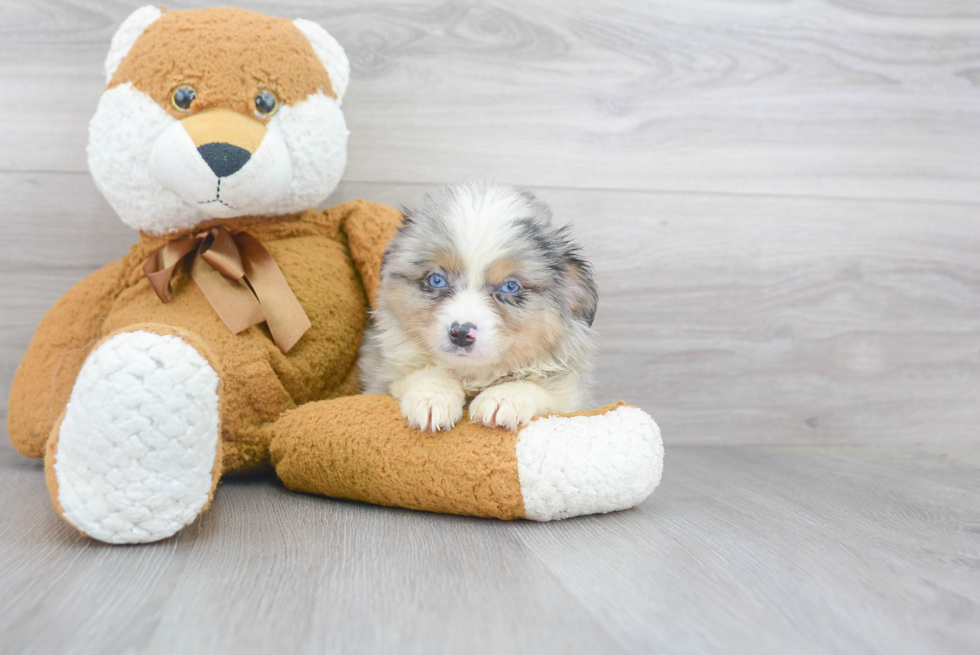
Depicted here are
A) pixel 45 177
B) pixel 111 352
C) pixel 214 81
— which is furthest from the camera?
pixel 45 177

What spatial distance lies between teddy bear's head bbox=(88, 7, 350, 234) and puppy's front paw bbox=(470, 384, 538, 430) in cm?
55

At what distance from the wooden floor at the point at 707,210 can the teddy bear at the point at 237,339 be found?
0.28 ft

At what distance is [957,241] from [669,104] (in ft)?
2.93

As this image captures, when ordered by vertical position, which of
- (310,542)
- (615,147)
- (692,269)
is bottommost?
(310,542)

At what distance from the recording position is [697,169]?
5.91 feet

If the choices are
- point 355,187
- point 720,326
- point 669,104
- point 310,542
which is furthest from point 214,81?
point 720,326

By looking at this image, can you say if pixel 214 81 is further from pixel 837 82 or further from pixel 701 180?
pixel 837 82

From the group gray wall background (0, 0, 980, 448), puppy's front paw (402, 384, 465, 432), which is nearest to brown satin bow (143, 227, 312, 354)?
puppy's front paw (402, 384, 465, 432)

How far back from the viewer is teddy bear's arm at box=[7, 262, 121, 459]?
1.34m

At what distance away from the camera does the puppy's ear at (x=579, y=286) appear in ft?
4.15

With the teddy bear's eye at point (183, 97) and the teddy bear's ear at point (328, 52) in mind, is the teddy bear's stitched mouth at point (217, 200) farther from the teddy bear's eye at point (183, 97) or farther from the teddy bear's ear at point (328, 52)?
the teddy bear's ear at point (328, 52)

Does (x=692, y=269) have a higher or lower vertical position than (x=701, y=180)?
lower

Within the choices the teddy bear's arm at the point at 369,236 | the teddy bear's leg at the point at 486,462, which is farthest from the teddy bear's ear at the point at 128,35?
the teddy bear's leg at the point at 486,462

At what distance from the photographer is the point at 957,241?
1.91m
